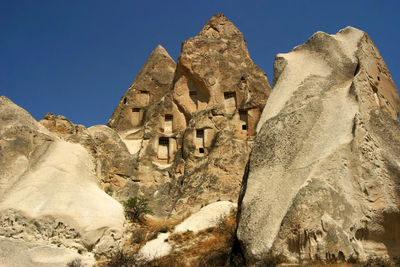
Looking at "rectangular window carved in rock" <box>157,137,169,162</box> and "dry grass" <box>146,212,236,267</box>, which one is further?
"rectangular window carved in rock" <box>157,137,169,162</box>

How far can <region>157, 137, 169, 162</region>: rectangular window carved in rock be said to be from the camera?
18.3 metres

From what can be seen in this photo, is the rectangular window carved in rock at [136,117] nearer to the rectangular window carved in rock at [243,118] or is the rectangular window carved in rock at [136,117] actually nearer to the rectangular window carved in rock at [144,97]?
the rectangular window carved in rock at [144,97]

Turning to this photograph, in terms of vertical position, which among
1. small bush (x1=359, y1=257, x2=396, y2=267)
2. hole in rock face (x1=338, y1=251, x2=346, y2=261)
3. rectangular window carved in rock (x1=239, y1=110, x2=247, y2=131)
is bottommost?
small bush (x1=359, y1=257, x2=396, y2=267)

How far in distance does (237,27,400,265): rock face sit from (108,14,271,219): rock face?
8053 mm

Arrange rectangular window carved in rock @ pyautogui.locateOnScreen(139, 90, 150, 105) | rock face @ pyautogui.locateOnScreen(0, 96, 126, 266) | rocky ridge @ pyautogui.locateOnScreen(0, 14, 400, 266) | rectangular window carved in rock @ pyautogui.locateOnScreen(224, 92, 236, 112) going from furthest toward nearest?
rectangular window carved in rock @ pyautogui.locateOnScreen(139, 90, 150, 105)
rectangular window carved in rock @ pyautogui.locateOnScreen(224, 92, 236, 112)
rock face @ pyautogui.locateOnScreen(0, 96, 126, 266)
rocky ridge @ pyautogui.locateOnScreen(0, 14, 400, 266)

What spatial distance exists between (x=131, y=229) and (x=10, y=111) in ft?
16.4

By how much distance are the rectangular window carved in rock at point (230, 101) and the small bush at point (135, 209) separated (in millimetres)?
5172

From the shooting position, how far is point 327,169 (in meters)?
5.83

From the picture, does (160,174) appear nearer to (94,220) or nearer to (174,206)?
(174,206)

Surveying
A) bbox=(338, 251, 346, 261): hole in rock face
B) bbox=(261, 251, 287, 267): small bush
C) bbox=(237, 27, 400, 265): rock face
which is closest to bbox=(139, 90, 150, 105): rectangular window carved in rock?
bbox=(237, 27, 400, 265): rock face

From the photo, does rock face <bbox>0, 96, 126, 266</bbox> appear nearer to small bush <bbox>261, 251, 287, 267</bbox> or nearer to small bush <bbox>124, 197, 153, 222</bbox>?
small bush <bbox>124, 197, 153, 222</bbox>

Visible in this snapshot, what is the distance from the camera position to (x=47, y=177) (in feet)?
39.5

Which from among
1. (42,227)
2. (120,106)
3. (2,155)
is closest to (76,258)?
(42,227)

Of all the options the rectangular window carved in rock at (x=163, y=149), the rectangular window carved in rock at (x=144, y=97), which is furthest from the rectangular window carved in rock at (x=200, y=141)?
the rectangular window carved in rock at (x=144, y=97)
